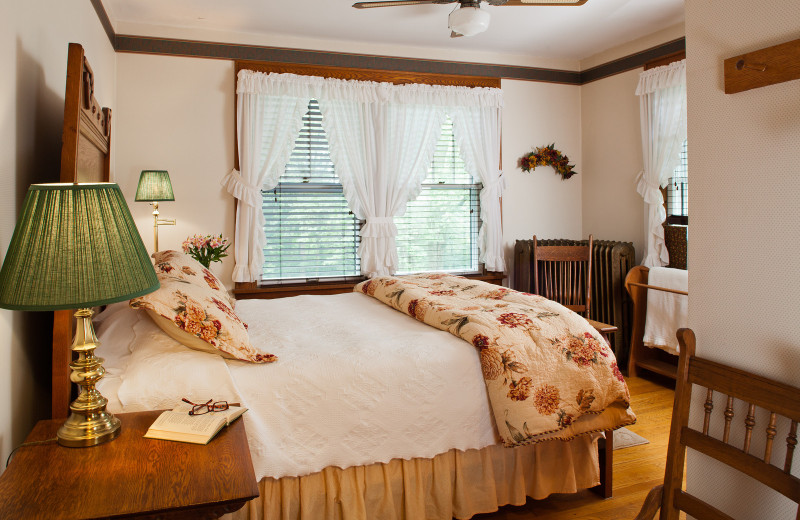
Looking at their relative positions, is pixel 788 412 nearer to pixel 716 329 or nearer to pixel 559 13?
pixel 716 329

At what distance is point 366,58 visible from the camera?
15.4ft

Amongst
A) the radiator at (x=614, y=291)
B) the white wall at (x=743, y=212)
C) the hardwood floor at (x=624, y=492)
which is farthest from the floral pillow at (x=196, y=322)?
the radiator at (x=614, y=291)

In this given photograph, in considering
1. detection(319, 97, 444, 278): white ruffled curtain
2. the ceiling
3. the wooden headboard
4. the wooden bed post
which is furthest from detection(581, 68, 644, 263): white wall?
the wooden headboard

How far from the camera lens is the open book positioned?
1470 millimetres

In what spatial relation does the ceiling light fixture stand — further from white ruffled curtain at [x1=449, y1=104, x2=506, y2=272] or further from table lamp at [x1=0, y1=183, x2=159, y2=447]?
table lamp at [x1=0, y1=183, x2=159, y2=447]

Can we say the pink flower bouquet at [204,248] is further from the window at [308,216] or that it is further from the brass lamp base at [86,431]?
the brass lamp base at [86,431]

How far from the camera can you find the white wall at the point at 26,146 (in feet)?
5.12

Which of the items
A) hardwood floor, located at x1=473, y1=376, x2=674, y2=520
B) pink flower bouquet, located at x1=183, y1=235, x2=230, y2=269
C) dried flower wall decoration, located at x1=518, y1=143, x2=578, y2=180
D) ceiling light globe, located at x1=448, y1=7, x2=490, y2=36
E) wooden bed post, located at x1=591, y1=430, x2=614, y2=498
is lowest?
hardwood floor, located at x1=473, y1=376, x2=674, y2=520

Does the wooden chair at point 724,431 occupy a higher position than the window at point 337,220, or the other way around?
the window at point 337,220

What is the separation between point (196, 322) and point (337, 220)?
2882mm

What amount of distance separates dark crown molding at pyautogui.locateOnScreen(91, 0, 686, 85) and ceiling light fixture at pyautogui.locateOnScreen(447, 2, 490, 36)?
1785mm

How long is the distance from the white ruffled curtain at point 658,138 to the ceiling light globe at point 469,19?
2.00m

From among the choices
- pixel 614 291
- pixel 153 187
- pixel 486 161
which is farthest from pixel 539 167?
pixel 153 187

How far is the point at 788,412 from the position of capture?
1.19m
